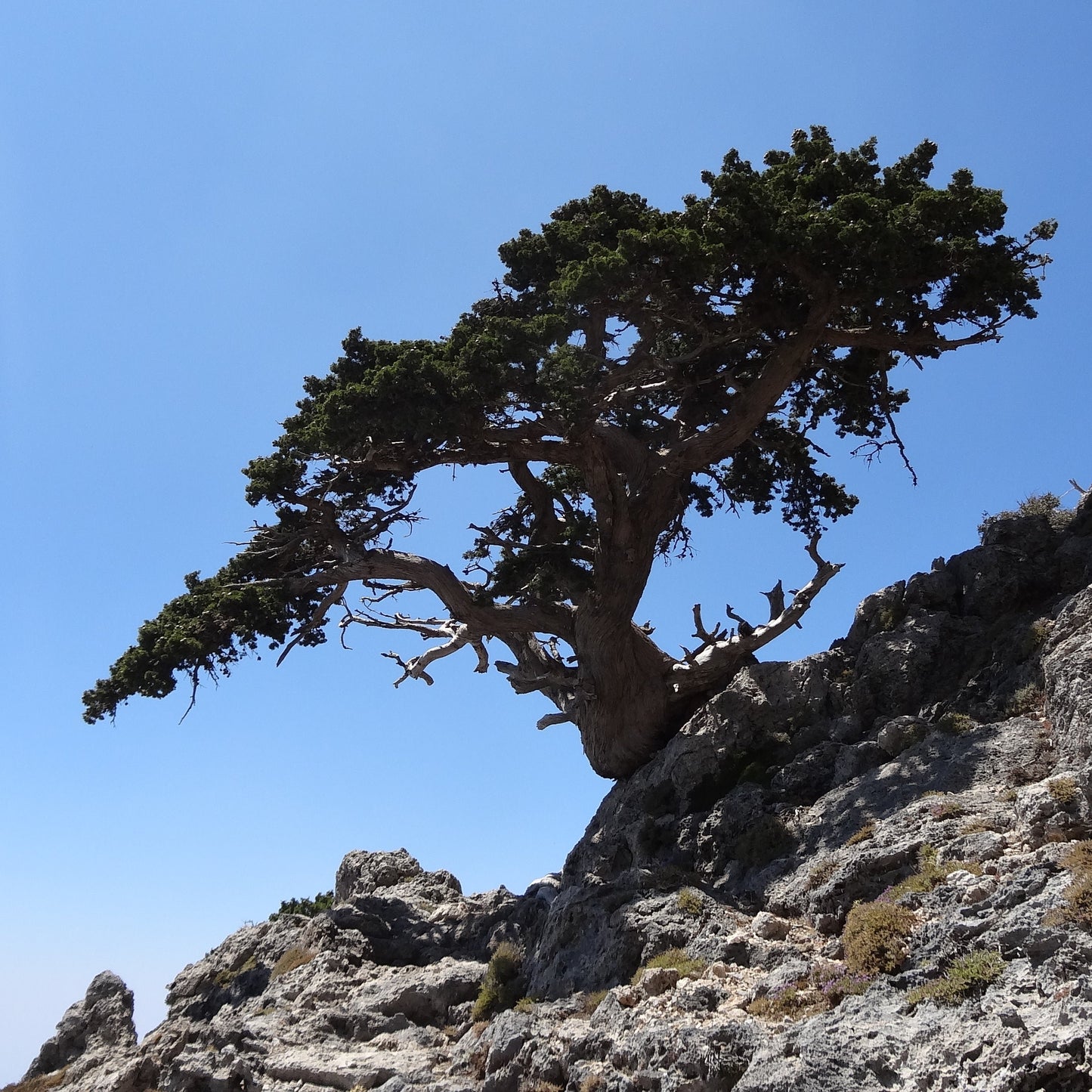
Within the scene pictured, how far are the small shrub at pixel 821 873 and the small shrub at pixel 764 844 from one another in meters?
1.56

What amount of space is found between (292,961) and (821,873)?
10874 mm

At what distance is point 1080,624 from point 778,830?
566 centimetres

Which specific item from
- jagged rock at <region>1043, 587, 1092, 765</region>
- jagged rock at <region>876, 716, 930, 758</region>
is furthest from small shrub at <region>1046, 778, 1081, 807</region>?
jagged rock at <region>876, 716, 930, 758</region>

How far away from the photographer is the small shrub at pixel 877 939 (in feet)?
37.4

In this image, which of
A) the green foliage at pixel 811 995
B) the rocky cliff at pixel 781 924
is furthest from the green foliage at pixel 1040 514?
the green foliage at pixel 811 995

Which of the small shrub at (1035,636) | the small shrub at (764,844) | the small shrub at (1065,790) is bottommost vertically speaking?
the small shrub at (1065,790)

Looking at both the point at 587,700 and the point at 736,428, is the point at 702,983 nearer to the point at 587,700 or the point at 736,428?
the point at 587,700

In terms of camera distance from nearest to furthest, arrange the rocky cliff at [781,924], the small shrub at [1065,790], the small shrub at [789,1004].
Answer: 1. the rocky cliff at [781,924]
2. the small shrub at [789,1004]
3. the small shrub at [1065,790]

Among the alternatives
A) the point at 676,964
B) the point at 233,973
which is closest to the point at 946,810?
the point at 676,964

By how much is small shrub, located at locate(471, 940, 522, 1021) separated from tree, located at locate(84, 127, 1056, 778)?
18.2 ft

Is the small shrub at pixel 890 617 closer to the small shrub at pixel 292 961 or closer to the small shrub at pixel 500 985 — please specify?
the small shrub at pixel 500 985

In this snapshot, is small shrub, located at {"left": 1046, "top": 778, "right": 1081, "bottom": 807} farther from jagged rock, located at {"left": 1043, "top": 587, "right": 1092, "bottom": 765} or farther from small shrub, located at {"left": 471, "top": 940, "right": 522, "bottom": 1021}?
small shrub, located at {"left": 471, "top": 940, "right": 522, "bottom": 1021}

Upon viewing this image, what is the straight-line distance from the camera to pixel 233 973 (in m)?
21.8

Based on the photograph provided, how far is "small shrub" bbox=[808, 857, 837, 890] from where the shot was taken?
567 inches
